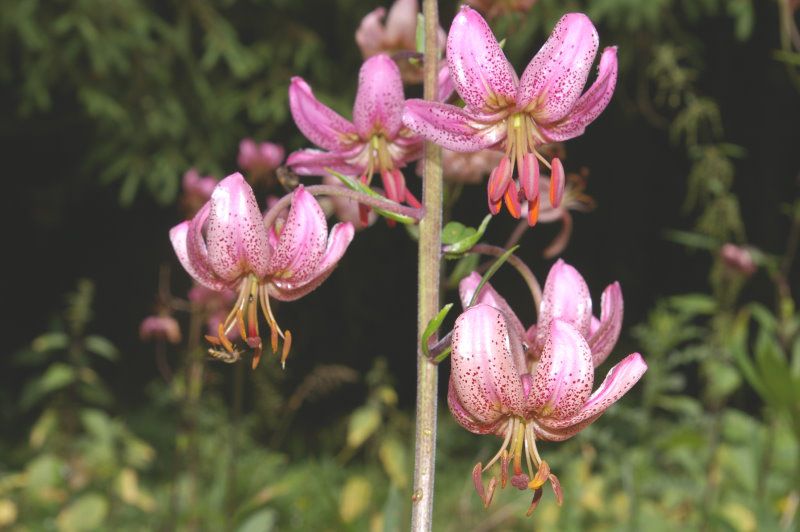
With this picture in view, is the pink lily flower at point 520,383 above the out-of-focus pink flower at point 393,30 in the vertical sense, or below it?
below

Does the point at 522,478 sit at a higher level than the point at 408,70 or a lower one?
lower

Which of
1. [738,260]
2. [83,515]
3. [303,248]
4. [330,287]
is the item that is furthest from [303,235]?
[330,287]

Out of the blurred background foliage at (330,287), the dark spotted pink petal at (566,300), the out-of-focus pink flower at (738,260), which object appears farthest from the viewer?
the blurred background foliage at (330,287)

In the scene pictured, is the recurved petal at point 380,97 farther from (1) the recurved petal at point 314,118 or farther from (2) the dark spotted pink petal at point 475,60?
(2) the dark spotted pink petal at point 475,60

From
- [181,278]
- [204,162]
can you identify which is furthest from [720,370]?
[181,278]

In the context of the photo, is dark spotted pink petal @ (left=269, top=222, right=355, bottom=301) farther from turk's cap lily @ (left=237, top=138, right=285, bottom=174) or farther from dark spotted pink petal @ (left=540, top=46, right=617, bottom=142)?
turk's cap lily @ (left=237, top=138, right=285, bottom=174)

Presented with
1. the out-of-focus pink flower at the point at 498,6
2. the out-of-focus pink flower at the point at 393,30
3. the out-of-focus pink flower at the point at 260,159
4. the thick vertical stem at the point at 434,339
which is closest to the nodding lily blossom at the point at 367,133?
the thick vertical stem at the point at 434,339

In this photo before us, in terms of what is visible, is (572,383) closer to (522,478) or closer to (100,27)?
(522,478)

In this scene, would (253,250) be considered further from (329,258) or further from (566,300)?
(566,300)
